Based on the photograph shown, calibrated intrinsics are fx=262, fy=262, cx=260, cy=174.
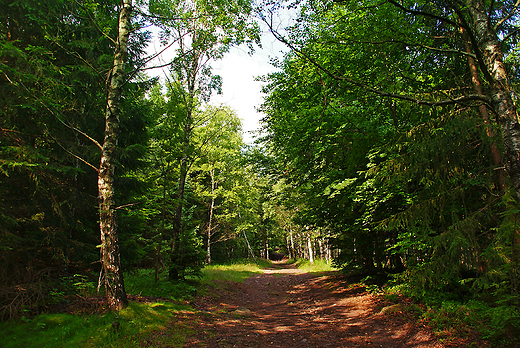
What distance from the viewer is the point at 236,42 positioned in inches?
426

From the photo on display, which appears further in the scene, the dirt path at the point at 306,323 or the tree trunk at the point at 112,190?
the tree trunk at the point at 112,190

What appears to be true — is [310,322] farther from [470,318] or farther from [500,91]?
[500,91]

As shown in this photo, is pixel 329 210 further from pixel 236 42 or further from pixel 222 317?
pixel 236 42

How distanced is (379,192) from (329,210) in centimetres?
317

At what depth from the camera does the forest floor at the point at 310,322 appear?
5.74 meters

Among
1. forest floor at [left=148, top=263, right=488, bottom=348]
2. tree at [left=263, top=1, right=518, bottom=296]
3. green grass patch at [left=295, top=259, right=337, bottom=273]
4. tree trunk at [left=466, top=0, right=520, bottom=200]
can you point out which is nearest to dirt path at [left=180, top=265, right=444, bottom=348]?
forest floor at [left=148, top=263, right=488, bottom=348]

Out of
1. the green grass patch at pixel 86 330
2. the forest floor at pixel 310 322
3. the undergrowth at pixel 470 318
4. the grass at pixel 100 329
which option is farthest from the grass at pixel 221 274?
the undergrowth at pixel 470 318

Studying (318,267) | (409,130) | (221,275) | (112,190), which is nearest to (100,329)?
(112,190)

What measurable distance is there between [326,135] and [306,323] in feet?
17.9

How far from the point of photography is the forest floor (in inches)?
226

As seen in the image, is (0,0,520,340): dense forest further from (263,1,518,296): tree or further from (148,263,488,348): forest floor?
(148,263,488,348): forest floor

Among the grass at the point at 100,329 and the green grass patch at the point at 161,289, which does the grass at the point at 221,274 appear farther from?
the grass at the point at 100,329

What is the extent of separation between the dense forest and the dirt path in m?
1.17

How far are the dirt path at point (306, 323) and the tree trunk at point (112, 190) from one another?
6.80 ft
